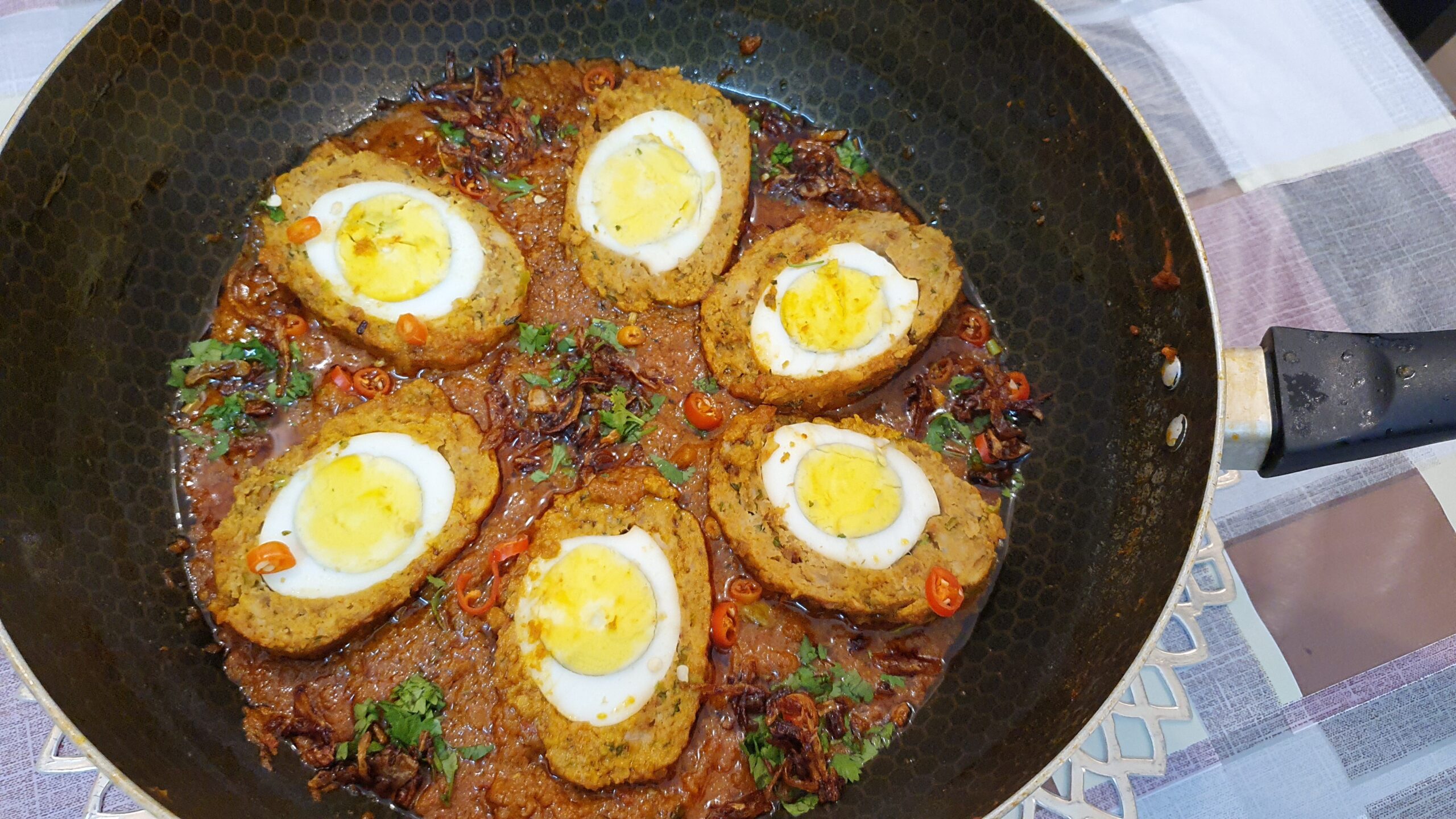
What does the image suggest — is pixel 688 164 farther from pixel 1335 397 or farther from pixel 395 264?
pixel 1335 397

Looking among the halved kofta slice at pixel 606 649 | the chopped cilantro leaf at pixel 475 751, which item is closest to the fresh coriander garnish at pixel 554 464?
the halved kofta slice at pixel 606 649

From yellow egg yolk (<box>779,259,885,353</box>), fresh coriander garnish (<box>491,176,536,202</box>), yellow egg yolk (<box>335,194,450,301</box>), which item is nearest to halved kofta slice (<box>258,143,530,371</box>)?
yellow egg yolk (<box>335,194,450,301</box>)

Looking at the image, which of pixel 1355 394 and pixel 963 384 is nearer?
pixel 1355 394

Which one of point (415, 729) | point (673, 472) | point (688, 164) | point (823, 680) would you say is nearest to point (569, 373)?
point (673, 472)

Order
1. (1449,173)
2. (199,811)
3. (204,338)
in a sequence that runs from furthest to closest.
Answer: (1449,173)
(204,338)
(199,811)

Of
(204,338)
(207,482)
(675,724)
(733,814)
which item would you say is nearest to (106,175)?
(204,338)

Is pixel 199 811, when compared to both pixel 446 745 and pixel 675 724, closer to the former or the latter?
pixel 446 745

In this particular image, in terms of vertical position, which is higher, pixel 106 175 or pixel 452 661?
pixel 106 175
